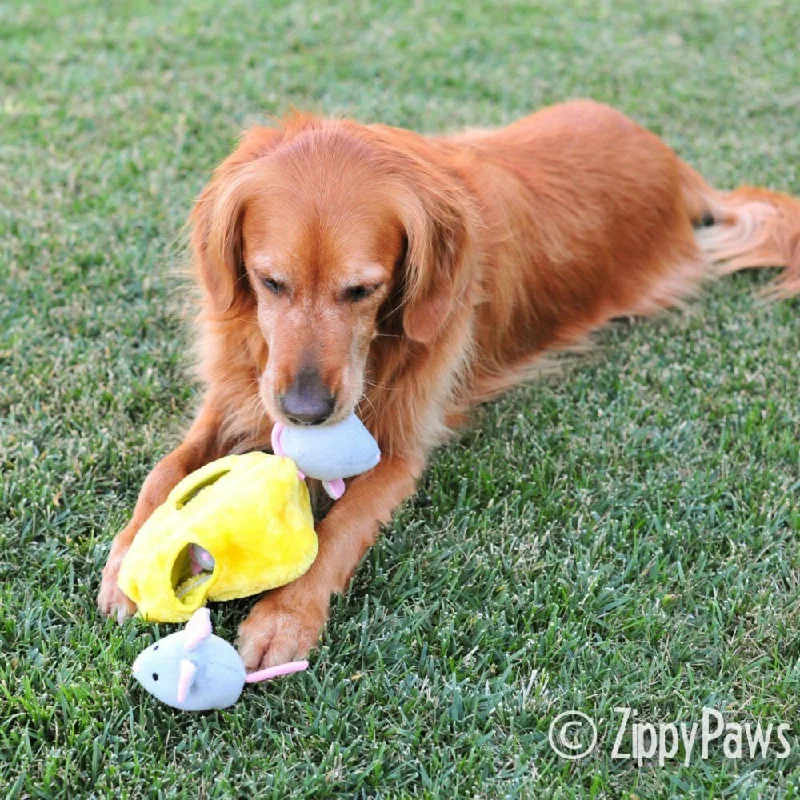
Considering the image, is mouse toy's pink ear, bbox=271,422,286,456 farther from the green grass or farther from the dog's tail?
the dog's tail

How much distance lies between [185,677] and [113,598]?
0.49 m

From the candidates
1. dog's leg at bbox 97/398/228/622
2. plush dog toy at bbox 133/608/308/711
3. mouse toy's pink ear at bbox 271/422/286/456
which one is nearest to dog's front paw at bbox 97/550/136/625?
dog's leg at bbox 97/398/228/622

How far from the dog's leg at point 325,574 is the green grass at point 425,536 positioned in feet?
0.19

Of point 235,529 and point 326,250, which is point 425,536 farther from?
point 326,250

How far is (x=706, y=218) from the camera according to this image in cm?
468

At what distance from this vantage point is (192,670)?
202 cm

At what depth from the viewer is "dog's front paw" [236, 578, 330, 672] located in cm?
227

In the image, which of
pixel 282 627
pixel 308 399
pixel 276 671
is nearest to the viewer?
pixel 276 671

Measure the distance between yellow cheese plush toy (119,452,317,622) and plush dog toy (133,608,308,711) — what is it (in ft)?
0.62

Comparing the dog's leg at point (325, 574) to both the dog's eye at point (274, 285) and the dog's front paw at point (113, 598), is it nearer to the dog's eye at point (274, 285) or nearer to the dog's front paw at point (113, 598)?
the dog's front paw at point (113, 598)

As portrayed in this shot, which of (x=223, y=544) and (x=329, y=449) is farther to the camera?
(x=329, y=449)

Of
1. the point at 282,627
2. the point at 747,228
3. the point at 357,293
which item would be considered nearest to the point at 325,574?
the point at 282,627

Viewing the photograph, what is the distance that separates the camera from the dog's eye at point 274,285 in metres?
2.62

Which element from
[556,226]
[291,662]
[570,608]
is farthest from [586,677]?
[556,226]
